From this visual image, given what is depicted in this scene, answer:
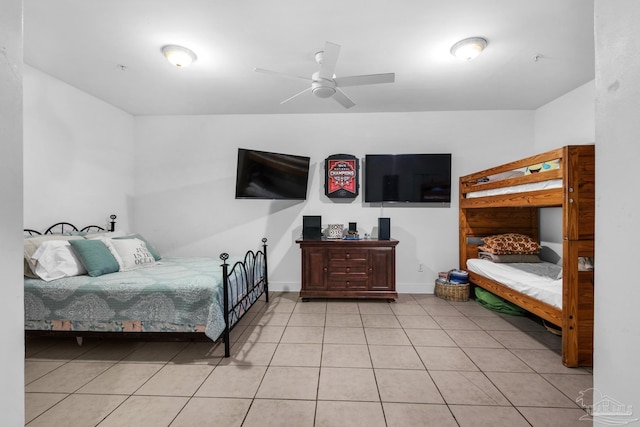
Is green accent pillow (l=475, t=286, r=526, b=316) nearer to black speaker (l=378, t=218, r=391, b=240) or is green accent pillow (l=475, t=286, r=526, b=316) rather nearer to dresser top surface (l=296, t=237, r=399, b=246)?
dresser top surface (l=296, t=237, r=399, b=246)

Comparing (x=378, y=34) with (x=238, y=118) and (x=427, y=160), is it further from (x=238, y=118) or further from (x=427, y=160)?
(x=238, y=118)

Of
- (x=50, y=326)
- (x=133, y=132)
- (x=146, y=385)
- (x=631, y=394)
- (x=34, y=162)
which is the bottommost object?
(x=146, y=385)

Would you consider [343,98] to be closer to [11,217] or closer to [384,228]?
[384,228]

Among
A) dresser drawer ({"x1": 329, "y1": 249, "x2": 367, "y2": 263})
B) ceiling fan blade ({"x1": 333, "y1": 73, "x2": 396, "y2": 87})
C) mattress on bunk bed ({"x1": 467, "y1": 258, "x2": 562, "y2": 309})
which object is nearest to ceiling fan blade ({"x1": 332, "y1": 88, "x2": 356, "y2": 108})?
ceiling fan blade ({"x1": 333, "y1": 73, "x2": 396, "y2": 87})

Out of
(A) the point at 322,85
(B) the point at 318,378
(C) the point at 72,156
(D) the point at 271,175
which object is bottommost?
(B) the point at 318,378

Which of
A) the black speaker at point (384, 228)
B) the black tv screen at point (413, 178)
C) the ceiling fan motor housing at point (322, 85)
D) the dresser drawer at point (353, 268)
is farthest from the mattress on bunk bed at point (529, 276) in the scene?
the ceiling fan motor housing at point (322, 85)

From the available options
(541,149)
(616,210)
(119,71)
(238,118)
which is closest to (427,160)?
(541,149)

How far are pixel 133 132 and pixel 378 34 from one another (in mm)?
4070

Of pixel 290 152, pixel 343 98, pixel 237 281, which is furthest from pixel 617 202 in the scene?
pixel 290 152

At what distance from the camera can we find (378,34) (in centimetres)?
239

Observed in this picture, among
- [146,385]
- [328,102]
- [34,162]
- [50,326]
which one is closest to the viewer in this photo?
[146,385]

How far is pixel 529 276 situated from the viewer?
9.40 feet

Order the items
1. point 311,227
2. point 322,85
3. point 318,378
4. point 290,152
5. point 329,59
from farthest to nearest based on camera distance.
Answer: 1. point 290,152
2. point 311,227
3. point 322,85
4. point 329,59
5. point 318,378

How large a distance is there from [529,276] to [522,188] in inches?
37.0
